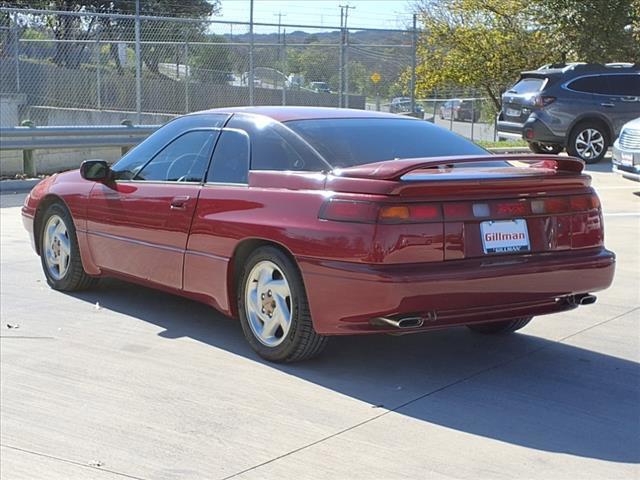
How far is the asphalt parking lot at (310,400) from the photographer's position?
3.98 m

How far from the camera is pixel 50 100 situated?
18922 mm

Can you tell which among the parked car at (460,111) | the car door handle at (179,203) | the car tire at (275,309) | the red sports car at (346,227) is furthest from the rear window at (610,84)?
the parked car at (460,111)

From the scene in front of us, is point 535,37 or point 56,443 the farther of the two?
point 535,37

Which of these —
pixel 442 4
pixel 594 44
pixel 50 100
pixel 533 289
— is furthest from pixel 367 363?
pixel 442 4

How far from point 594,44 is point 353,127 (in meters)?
20.5

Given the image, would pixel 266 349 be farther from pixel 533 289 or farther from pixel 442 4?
pixel 442 4

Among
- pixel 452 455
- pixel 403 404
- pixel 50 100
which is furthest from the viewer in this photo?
pixel 50 100

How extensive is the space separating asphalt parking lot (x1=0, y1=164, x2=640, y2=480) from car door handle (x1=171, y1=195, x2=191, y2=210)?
2.76 feet

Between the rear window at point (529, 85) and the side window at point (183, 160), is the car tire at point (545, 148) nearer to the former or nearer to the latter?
the rear window at point (529, 85)

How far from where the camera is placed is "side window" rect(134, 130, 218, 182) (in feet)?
19.5

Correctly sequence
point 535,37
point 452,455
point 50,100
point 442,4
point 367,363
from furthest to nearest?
point 442,4, point 535,37, point 50,100, point 367,363, point 452,455

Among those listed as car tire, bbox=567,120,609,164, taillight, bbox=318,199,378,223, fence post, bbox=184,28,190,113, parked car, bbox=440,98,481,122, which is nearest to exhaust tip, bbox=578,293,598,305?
taillight, bbox=318,199,378,223

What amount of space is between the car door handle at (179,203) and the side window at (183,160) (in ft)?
0.46

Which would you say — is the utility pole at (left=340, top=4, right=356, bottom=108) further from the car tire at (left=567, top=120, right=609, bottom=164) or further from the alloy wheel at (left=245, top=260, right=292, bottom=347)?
the alloy wheel at (left=245, top=260, right=292, bottom=347)
